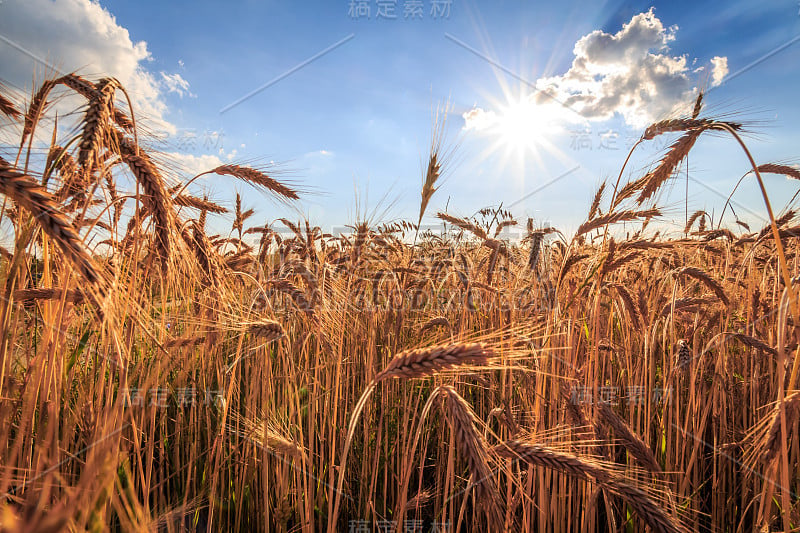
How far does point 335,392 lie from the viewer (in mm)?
2010

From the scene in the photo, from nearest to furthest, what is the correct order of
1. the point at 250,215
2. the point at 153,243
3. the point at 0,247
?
the point at 153,243
the point at 0,247
the point at 250,215

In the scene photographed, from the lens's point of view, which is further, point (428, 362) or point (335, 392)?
point (335, 392)

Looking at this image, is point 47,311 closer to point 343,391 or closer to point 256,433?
point 256,433

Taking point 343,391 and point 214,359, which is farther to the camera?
point 214,359

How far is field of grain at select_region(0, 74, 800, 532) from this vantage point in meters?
1.15

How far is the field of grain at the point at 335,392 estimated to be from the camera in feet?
3.77

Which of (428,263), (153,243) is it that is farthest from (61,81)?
(428,263)

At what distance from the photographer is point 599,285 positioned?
1.84m

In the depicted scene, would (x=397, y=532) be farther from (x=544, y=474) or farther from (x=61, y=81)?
(x=61, y=81)

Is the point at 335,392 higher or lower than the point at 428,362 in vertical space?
lower

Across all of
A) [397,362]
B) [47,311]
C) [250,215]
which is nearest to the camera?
[397,362]

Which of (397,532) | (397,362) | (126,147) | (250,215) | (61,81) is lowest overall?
(397,532)

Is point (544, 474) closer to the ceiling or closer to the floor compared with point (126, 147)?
closer to the floor

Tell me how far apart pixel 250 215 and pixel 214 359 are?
217 cm
